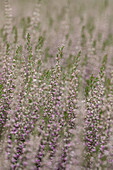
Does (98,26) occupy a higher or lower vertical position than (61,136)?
higher

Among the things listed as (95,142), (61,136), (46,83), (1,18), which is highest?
(1,18)

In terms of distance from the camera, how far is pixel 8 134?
8.05 m

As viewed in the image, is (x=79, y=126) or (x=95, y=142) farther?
(x=95, y=142)

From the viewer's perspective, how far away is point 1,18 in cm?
1349

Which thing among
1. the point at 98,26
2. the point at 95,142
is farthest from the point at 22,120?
the point at 98,26

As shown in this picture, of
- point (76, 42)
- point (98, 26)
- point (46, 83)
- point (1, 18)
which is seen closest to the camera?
point (46, 83)

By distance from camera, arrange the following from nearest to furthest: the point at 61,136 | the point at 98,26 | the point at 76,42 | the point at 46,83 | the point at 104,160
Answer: the point at 104,160 → the point at 61,136 → the point at 46,83 → the point at 76,42 → the point at 98,26

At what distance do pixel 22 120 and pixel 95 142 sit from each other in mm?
2652

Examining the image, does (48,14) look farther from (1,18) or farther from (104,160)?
(104,160)

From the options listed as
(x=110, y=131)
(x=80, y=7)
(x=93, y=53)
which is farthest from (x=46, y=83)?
(x=80, y=7)

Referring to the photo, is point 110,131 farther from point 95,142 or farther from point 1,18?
point 1,18

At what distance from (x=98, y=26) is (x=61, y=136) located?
13.0 meters

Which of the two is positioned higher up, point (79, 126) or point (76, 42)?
point (76, 42)

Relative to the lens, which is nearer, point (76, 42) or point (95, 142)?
point (95, 142)
